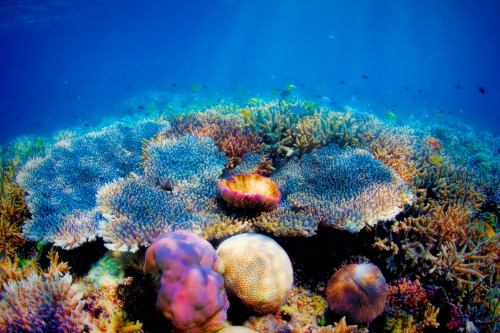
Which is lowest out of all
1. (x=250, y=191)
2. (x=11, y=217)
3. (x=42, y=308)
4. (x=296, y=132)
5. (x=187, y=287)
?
(x=11, y=217)

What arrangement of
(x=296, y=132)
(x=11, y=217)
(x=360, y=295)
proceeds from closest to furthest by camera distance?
(x=360, y=295), (x=11, y=217), (x=296, y=132)

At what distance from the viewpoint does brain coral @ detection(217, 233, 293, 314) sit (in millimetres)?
2562

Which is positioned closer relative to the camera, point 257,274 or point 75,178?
point 257,274

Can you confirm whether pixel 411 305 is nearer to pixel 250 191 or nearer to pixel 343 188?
pixel 343 188

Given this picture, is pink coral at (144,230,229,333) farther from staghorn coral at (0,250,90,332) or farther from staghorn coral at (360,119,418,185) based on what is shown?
staghorn coral at (360,119,418,185)

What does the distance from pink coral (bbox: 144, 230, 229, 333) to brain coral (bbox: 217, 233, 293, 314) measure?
0.40 meters

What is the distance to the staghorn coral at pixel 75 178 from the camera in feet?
11.3

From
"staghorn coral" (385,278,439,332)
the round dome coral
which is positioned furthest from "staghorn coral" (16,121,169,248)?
"staghorn coral" (385,278,439,332)

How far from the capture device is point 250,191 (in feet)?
12.7

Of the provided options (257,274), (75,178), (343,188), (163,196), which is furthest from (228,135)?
(257,274)

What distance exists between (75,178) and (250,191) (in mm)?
3592

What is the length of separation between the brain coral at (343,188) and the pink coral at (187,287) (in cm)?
181

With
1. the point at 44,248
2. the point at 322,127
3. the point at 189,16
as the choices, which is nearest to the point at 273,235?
the point at 322,127

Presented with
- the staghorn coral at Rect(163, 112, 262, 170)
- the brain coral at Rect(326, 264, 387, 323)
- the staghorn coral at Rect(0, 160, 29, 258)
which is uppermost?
the staghorn coral at Rect(163, 112, 262, 170)
